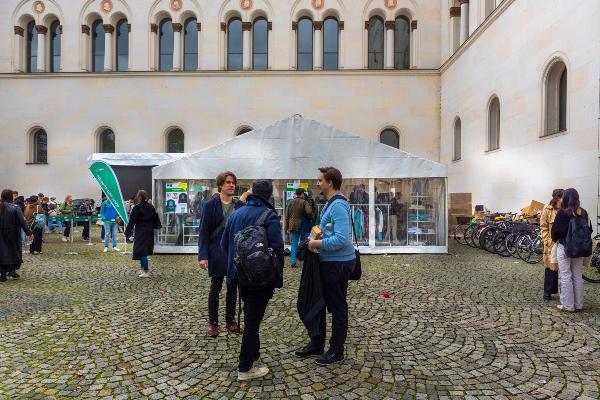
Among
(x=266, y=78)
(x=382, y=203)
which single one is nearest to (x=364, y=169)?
(x=382, y=203)

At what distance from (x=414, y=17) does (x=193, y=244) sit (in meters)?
18.1

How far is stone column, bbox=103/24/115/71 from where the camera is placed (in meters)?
23.6

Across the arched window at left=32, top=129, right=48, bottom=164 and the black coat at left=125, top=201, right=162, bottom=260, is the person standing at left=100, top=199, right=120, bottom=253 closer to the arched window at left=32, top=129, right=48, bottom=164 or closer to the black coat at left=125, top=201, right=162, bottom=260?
the black coat at left=125, top=201, right=162, bottom=260

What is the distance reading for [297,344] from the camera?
4836mm

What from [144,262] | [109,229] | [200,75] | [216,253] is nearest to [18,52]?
[200,75]

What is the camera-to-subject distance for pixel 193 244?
12.2 m

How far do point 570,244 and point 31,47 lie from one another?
28613 millimetres

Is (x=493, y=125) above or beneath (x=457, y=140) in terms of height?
above

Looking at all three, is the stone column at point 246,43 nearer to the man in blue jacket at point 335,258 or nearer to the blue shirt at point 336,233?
the man in blue jacket at point 335,258

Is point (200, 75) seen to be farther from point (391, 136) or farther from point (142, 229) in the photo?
point (142, 229)

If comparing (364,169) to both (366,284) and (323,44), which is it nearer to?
(366,284)

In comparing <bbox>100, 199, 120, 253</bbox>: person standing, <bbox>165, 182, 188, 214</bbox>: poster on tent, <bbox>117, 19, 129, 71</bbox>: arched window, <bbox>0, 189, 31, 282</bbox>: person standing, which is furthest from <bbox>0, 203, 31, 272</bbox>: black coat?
<bbox>117, 19, 129, 71</bbox>: arched window

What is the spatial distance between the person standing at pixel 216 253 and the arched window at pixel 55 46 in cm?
2422

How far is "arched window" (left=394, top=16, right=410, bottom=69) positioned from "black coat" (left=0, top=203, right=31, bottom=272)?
20179 mm
